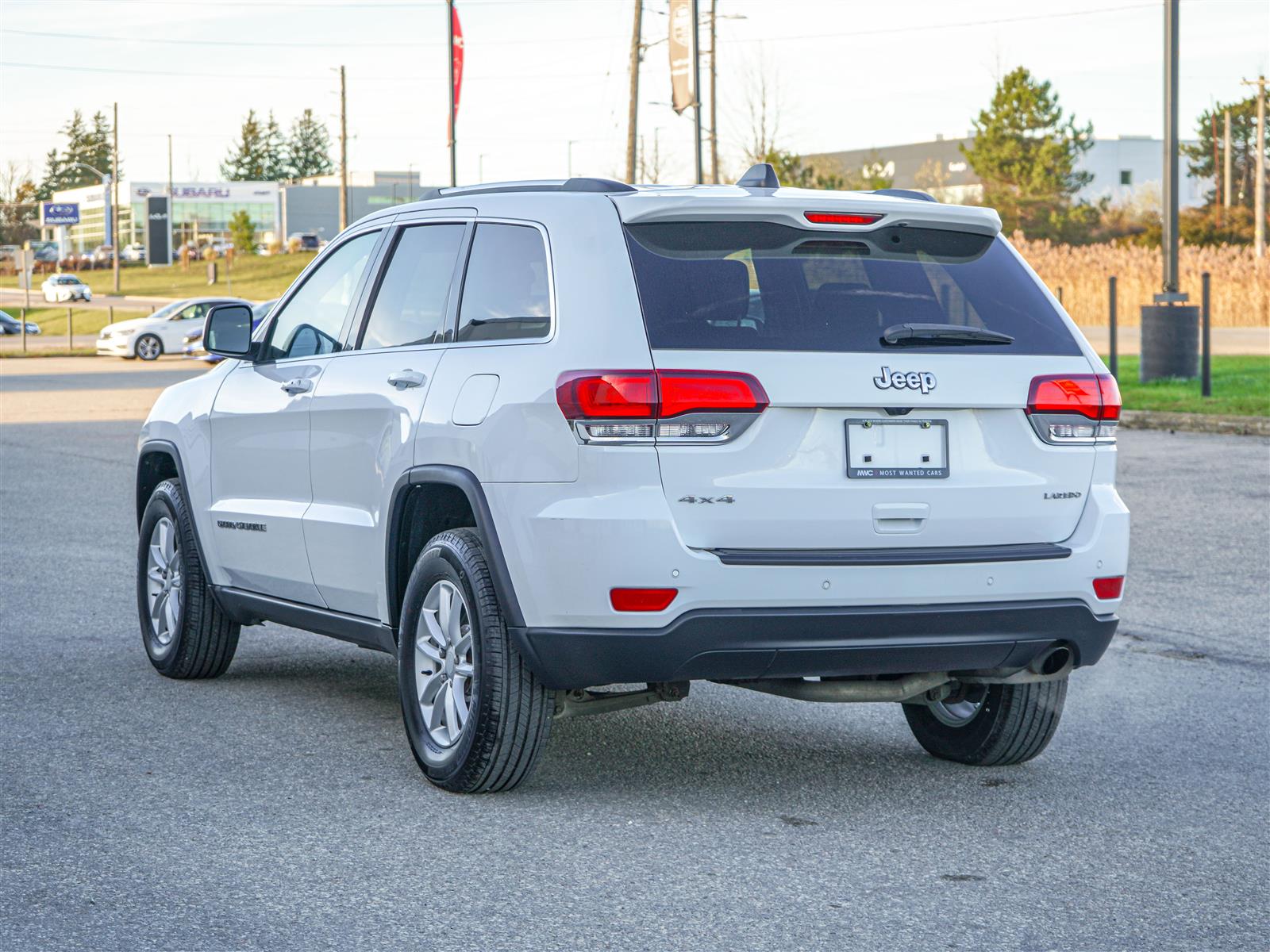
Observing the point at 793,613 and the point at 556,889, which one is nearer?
the point at 556,889

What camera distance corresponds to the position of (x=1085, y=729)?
643cm

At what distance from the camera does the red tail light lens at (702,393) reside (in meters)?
4.82

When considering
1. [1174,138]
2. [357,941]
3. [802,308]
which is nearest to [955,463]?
[802,308]

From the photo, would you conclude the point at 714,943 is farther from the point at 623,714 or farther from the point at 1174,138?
the point at 1174,138

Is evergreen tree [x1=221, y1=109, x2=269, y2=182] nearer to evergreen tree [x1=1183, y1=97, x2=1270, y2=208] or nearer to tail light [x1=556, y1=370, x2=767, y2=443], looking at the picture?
evergreen tree [x1=1183, y1=97, x2=1270, y2=208]

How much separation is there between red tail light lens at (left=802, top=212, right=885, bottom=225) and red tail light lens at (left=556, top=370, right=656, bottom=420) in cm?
79

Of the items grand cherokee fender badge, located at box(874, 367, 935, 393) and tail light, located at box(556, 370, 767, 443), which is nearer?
tail light, located at box(556, 370, 767, 443)

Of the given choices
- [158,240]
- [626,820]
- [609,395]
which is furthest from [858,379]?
[158,240]

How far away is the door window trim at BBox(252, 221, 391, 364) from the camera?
20.7 feet

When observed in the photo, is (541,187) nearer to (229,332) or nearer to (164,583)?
(229,332)

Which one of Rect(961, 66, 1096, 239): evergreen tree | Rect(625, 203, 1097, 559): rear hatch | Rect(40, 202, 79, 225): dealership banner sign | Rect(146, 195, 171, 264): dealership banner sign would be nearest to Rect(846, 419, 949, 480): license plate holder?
Rect(625, 203, 1097, 559): rear hatch

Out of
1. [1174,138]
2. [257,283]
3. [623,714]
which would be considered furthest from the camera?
[257,283]

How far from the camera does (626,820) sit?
202 inches

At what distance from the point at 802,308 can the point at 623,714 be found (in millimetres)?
2297
